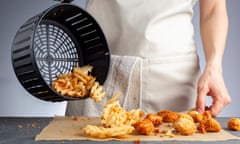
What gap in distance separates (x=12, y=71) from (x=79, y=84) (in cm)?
177

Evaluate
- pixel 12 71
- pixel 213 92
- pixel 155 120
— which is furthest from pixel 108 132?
pixel 12 71

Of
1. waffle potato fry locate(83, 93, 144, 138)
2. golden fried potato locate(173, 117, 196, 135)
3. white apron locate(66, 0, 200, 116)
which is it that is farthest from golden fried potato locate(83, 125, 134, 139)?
white apron locate(66, 0, 200, 116)

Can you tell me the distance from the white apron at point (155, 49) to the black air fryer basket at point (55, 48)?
0.16 meters

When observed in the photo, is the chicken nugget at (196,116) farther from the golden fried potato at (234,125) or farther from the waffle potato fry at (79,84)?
the waffle potato fry at (79,84)

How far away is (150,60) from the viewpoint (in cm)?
124

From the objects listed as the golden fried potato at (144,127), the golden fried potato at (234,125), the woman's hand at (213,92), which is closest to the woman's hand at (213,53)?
the woman's hand at (213,92)

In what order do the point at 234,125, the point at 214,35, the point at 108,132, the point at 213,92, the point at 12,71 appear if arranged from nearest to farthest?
the point at 108,132
the point at 234,125
the point at 213,92
the point at 214,35
the point at 12,71

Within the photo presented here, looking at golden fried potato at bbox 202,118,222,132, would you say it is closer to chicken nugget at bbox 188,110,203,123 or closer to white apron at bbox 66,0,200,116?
chicken nugget at bbox 188,110,203,123

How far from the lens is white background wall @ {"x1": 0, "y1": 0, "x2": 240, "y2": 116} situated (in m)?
2.69

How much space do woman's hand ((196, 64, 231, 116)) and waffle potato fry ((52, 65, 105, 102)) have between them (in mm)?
253

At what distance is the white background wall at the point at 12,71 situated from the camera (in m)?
2.69

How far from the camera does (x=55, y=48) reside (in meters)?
1.06

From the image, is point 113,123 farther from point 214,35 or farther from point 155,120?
point 214,35

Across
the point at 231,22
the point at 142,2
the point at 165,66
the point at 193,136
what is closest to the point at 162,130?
the point at 193,136
